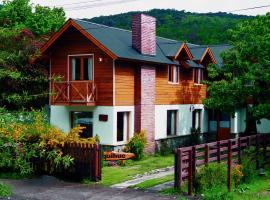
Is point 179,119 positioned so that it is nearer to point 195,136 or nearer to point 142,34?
point 195,136

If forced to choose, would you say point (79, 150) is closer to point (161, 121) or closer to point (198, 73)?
point (161, 121)

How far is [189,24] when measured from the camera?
63.1 meters

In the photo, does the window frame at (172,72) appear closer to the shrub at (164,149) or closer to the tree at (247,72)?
the tree at (247,72)

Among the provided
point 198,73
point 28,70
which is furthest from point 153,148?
point 28,70

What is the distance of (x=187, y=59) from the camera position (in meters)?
27.2

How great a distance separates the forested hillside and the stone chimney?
2824 cm

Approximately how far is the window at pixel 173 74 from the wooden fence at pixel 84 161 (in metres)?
11.6

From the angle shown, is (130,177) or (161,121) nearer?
(130,177)

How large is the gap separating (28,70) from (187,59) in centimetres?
981

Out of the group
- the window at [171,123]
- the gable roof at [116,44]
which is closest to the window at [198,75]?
the gable roof at [116,44]

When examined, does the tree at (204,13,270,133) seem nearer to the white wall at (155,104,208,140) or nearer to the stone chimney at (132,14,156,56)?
the white wall at (155,104,208,140)

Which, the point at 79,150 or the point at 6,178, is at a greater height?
the point at 79,150

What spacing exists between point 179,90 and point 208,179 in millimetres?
13973

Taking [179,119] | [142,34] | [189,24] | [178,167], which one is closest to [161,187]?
[178,167]
